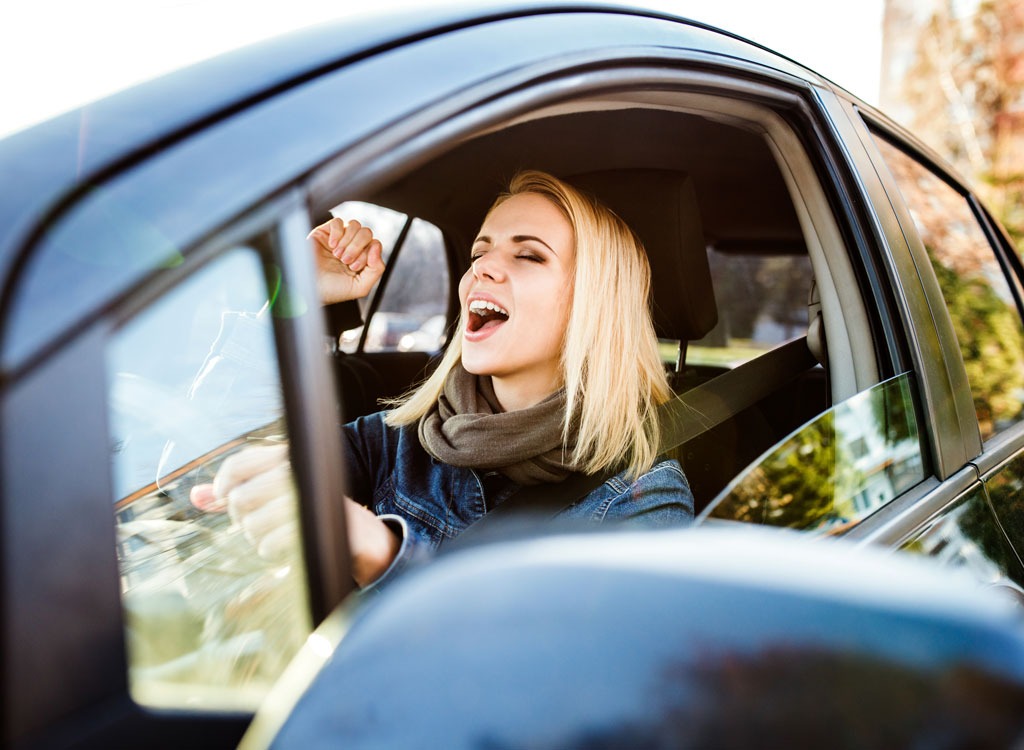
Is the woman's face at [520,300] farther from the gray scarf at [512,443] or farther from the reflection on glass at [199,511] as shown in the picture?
the reflection on glass at [199,511]

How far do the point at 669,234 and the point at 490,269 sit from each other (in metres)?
0.57

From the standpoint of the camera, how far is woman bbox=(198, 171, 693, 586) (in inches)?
67.5

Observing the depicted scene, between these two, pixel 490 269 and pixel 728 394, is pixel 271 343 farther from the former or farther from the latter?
pixel 728 394

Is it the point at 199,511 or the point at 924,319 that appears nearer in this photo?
the point at 199,511

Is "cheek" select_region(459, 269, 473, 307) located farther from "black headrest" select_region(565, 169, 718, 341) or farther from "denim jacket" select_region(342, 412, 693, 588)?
"black headrest" select_region(565, 169, 718, 341)

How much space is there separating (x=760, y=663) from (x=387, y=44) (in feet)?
2.32

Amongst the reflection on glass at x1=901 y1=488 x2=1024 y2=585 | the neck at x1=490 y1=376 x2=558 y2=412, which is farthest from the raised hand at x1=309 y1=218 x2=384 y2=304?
the reflection on glass at x1=901 y1=488 x2=1024 y2=585

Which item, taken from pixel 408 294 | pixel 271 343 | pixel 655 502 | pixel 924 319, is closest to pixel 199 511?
pixel 271 343

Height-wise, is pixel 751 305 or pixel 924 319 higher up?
pixel 751 305

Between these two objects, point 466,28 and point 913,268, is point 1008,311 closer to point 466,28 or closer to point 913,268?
point 913,268

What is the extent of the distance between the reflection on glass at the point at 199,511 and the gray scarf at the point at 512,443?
70cm

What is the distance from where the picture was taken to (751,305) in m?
4.14

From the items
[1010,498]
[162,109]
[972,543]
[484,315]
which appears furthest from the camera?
[484,315]

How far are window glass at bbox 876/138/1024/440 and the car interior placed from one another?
11.8 inches
